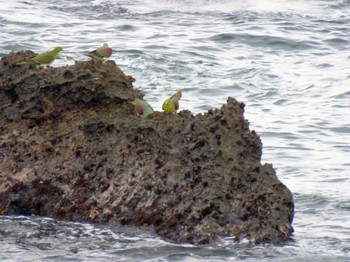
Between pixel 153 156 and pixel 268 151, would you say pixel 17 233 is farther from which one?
pixel 268 151

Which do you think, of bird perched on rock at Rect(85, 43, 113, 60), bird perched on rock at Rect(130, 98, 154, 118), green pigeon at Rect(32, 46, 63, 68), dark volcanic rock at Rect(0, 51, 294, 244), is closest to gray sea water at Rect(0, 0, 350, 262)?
dark volcanic rock at Rect(0, 51, 294, 244)

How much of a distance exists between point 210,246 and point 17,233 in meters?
1.18

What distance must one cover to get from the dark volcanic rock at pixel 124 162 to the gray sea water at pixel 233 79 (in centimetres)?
13

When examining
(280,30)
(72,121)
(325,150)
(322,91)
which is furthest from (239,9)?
(72,121)

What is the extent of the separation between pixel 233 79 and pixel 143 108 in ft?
19.9

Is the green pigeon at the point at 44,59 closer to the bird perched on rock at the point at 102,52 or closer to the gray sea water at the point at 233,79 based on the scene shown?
the bird perched on rock at the point at 102,52

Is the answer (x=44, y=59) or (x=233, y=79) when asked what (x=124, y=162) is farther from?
(x=233, y=79)

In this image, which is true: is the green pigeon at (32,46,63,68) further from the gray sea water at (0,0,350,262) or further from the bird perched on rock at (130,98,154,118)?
Result: the gray sea water at (0,0,350,262)

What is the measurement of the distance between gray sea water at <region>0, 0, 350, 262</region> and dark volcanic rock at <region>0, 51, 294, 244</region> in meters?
0.13

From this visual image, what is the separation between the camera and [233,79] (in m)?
11.7

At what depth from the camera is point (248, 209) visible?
5.17m

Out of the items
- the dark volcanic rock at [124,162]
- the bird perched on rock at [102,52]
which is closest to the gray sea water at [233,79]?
the dark volcanic rock at [124,162]

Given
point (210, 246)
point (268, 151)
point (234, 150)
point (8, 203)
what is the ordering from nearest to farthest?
1. point (210, 246)
2. point (234, 150)
3. point (8, 203)
4. point (268, 151)

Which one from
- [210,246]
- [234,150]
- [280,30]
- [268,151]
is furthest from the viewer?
[280,30]
